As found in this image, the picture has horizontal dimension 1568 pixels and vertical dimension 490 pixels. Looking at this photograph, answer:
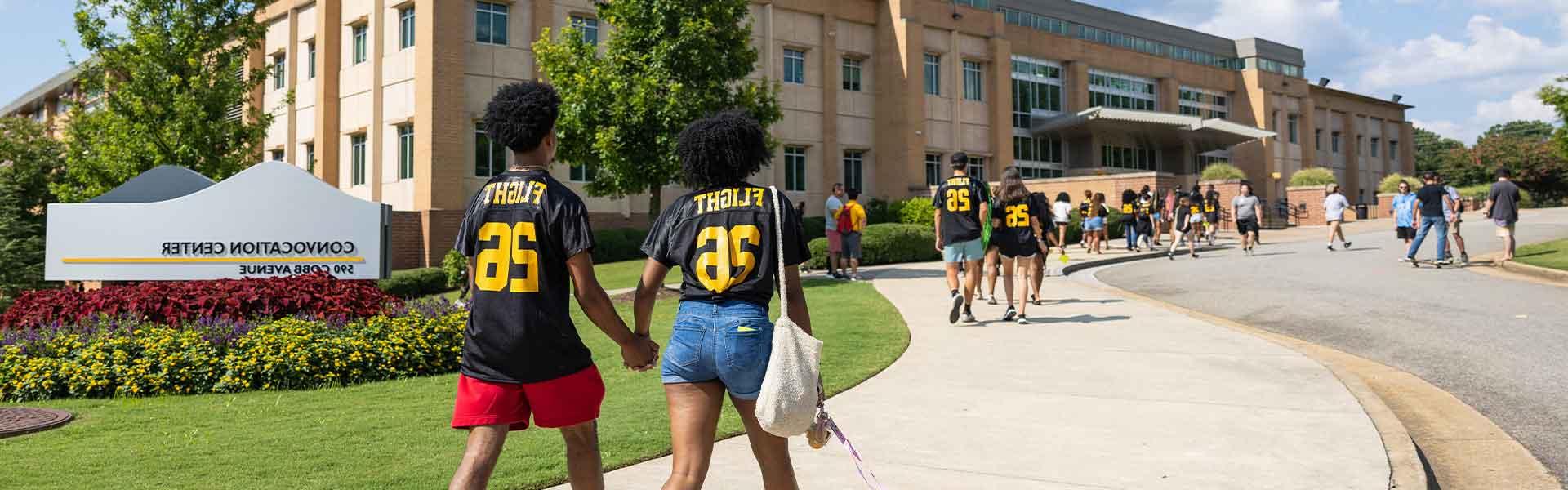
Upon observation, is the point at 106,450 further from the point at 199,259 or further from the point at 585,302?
the point at 199,259

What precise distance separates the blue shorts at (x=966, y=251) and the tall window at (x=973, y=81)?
91.8 ft

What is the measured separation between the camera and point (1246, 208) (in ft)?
70.6

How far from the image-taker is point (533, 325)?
11.0ft

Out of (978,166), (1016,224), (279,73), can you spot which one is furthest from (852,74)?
(1016,224)

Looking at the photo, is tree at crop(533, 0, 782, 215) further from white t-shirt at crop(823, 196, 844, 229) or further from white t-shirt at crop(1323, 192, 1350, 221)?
white t-shirt at crop(1323, 192, 1350, 221)

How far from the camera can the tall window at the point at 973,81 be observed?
3759cm

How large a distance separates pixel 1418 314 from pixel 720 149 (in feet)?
34.6

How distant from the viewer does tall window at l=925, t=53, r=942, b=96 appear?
3606 centimetres

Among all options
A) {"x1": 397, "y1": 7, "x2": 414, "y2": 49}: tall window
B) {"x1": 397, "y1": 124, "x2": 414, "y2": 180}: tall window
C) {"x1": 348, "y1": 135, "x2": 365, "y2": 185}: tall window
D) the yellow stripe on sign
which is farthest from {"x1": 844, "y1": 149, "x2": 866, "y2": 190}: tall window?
the yellow stripe on sign

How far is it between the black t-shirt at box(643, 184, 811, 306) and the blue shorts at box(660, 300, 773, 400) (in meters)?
0.05

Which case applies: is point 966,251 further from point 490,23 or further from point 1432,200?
point 490,23

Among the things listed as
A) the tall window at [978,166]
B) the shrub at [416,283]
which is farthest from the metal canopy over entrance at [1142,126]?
the shrub at [416,283]

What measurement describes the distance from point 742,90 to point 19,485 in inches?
559

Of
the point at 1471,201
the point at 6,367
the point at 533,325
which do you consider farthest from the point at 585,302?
the point at 1471,201
